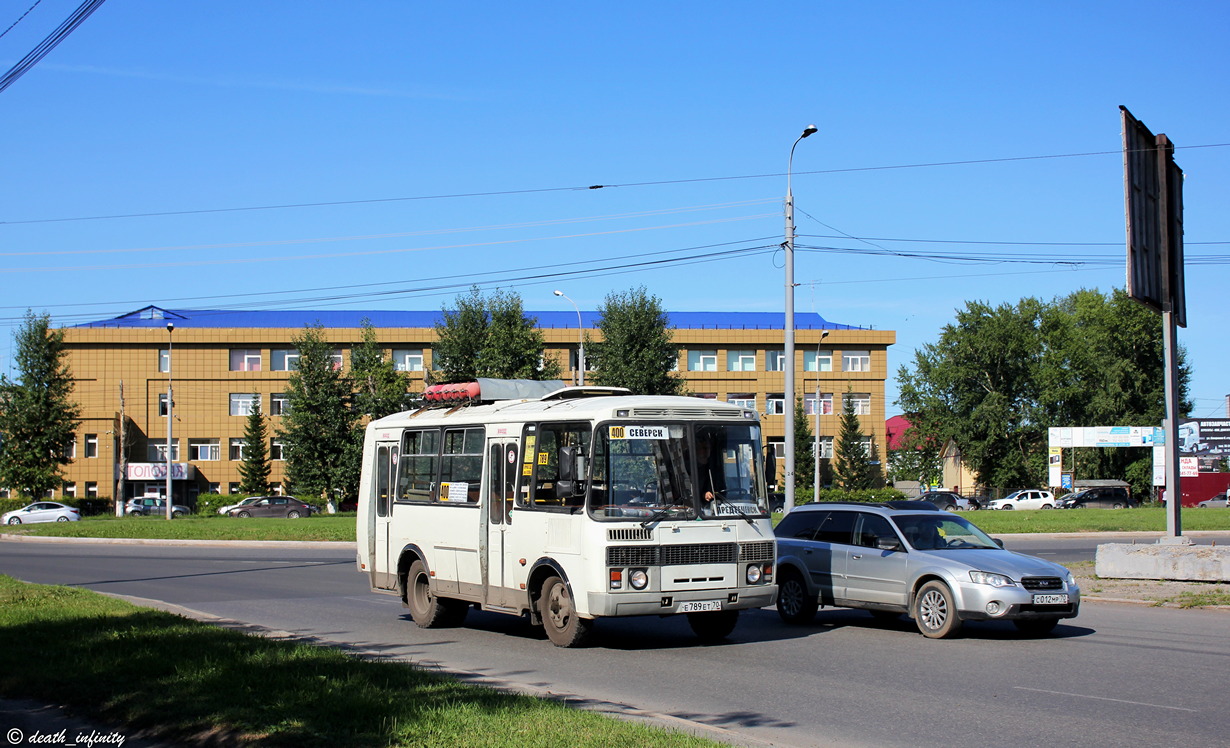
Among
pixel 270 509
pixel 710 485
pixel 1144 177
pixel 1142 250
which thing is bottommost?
pixel 270 509

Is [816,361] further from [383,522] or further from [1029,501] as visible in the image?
[383,522]

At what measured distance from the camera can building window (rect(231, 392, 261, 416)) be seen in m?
82.7

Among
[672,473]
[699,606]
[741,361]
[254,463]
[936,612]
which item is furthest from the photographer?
[741,361]

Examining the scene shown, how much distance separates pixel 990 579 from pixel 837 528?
2.62 meters

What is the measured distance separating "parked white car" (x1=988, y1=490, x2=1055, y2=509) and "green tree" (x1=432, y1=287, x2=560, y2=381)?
1343 inches

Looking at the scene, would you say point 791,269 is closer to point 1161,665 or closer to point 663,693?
point 1161,665

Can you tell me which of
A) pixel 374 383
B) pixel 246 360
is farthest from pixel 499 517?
pixel 246 360

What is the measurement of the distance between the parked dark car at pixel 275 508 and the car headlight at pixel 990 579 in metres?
55.4

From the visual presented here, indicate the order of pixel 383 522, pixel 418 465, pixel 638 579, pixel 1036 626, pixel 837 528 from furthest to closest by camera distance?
pixel 383 522 → pixel 418 465 → pixel 837 528 → pixel 1036 626 → pixel 638 579

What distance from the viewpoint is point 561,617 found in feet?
41.5

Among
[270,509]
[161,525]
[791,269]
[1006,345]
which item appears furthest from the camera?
[1006,345]

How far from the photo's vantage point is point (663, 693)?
31.7ft

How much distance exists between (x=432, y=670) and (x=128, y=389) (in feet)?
260

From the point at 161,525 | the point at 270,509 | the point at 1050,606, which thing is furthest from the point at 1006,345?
the point at 1050,606
